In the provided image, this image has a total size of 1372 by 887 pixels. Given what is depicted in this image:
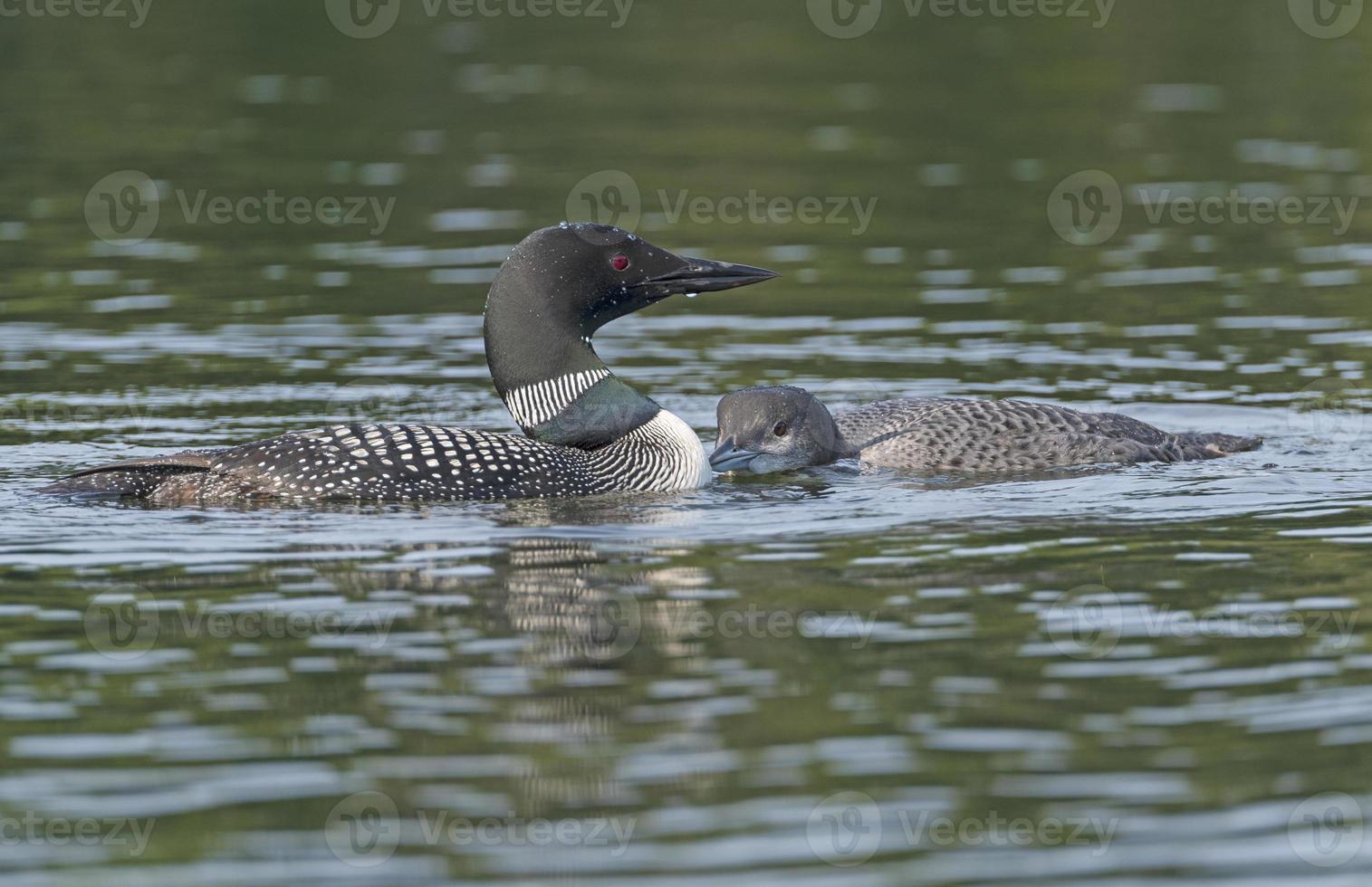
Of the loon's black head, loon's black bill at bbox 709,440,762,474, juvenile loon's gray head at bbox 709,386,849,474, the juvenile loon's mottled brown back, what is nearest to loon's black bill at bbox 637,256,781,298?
the loon's black head

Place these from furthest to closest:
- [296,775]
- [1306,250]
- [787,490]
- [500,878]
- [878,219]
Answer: [878,219] → [1306,250] → [787,490] → [296,775] → [500,878]

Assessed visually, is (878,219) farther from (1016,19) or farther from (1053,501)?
(1016,19)

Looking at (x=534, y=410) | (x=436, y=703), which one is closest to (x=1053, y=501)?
(x=534, y=410)

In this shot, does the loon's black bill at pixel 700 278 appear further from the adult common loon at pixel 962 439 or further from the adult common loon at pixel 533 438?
the adult common loon at pixel 962 439

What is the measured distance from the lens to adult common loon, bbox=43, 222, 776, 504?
7.19 metres

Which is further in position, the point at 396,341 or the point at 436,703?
the point at 396,341

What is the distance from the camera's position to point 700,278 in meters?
8.00

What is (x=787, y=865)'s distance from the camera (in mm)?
4215

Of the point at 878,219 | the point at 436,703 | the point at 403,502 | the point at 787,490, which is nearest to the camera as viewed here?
the point at 436,703

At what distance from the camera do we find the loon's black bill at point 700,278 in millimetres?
7945

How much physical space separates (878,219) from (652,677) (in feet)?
27.8

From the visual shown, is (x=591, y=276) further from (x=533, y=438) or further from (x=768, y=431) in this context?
(x=768, y=431)

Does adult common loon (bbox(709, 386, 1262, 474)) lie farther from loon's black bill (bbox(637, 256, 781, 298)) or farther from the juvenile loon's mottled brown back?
loon's black bill (bbox(637, 256, 781, 298))

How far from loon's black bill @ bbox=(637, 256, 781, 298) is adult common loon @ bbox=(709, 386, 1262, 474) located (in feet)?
1.75
